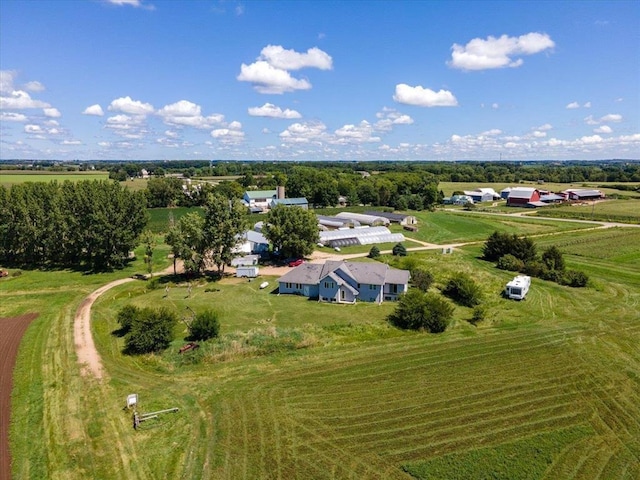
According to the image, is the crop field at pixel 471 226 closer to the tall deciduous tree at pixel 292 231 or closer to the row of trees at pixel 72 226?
the tall deciduous tree at pixel 292 231

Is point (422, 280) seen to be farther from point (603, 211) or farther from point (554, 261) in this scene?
point (603, 211)

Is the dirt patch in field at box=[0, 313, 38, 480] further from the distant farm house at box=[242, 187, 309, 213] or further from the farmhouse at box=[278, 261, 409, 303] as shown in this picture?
the distant farm house at box=[242, 187, 309, 213]

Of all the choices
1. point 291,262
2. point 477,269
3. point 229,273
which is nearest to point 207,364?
point 229,273

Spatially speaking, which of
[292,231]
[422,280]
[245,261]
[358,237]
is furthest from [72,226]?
[422,280]

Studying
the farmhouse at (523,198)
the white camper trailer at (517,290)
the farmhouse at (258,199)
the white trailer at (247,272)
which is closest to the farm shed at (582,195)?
the farmhouse at (523,198)

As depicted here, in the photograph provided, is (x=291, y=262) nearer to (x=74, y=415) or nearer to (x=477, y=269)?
(x=477, y=269)

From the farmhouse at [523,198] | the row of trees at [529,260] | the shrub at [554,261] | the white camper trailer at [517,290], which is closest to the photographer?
the white camper trailer at [517,290]

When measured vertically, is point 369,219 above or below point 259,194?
below
